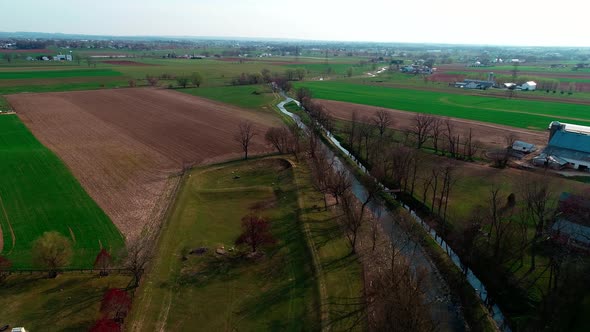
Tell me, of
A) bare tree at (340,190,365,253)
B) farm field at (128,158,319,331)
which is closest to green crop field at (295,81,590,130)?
bare tree at (340,190,365,253)

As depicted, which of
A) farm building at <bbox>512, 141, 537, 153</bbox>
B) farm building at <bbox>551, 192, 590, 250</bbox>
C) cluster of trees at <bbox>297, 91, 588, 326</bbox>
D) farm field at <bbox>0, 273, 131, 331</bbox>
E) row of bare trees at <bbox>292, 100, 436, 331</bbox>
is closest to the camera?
row of bare trees at <bbox>292, 100, 436, 331</bbox>

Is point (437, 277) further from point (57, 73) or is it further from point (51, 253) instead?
point (57, 73)

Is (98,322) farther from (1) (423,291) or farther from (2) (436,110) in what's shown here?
(2) (436,110)

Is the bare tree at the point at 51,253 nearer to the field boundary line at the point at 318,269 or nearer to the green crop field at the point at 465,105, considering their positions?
the field boundary line at the point at 318,269

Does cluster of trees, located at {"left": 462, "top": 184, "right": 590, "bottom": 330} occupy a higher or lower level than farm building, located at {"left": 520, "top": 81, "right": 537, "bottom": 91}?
lower

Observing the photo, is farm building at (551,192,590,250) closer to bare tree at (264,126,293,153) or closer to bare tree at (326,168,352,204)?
bare tree at (326,168,352,204)

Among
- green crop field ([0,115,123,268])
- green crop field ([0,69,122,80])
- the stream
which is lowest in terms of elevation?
the stream

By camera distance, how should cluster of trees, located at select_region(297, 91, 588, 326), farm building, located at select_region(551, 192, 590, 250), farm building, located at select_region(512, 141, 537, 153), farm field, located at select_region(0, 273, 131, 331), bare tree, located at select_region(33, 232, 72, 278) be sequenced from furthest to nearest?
farm building, located at select_region(512, 141, 537, 153) → farm building, located at select_region(551, 192, 590, 250) → bare tree, located at select_region(33, 232, 72, 278) → cluster of trees, located at select_region(297, 91, 588, 326) → farm field, located at select_region(0, 273, 131, 331)
